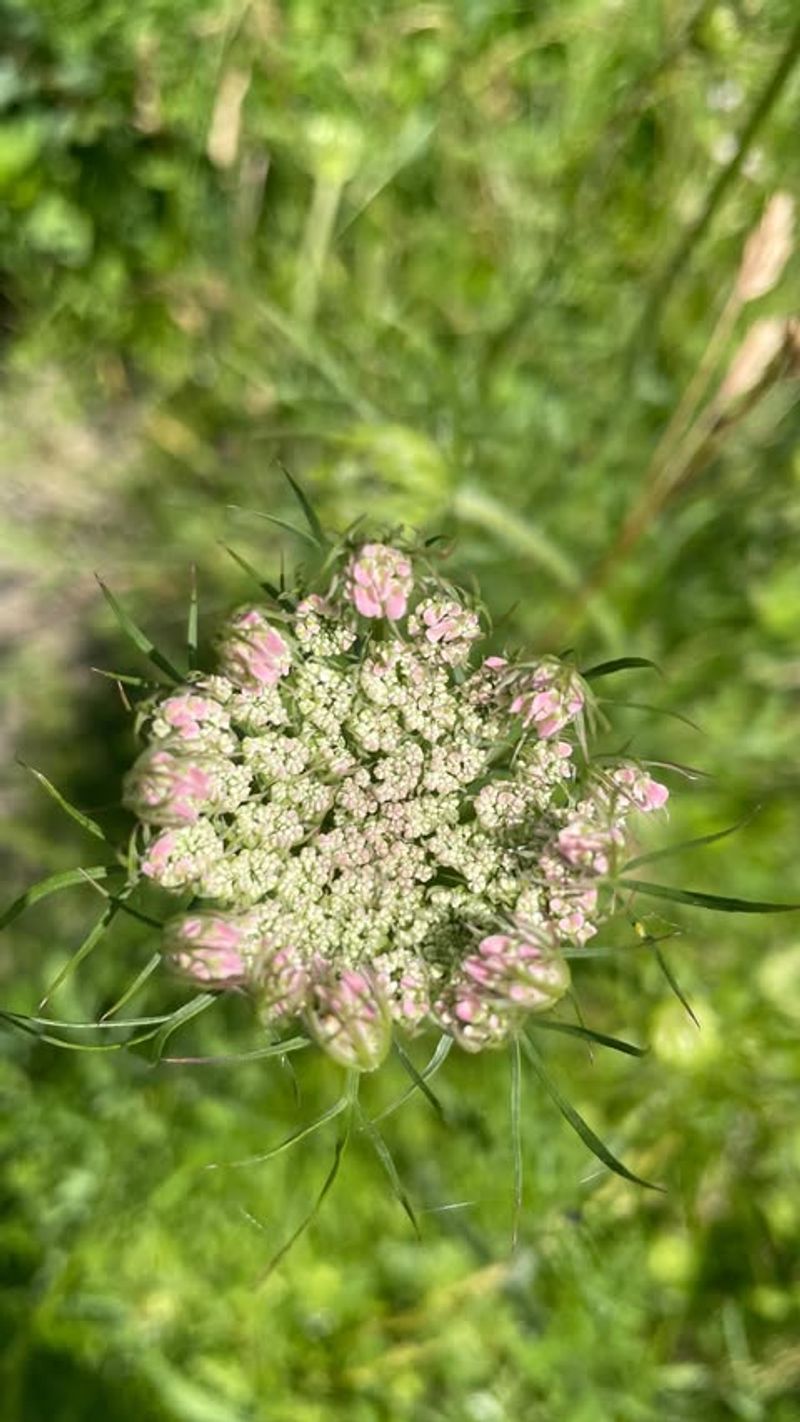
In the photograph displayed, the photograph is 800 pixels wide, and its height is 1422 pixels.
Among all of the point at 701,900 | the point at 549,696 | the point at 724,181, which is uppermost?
the point at 724,181

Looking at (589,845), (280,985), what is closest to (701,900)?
(589,845)

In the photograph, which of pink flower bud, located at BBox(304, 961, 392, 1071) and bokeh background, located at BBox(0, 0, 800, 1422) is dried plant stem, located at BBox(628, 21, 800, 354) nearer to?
bokeh background, located at BBox(0, 0, 800, 1422)

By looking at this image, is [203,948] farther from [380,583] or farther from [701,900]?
[701,900]

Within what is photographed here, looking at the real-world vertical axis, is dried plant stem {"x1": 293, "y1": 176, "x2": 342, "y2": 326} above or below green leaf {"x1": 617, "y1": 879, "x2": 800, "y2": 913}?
above

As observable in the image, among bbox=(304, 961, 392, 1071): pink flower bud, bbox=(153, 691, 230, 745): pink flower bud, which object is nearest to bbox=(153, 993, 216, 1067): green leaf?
bbox=(304, 961, 392, 1071): pink flower bud

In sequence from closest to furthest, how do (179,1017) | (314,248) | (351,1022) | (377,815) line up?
(351,1022) → (179,1017) → (377,815) → (314,248)

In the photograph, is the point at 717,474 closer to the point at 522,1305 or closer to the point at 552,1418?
the point at 522,1305

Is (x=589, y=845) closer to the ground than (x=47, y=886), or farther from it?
farther from it

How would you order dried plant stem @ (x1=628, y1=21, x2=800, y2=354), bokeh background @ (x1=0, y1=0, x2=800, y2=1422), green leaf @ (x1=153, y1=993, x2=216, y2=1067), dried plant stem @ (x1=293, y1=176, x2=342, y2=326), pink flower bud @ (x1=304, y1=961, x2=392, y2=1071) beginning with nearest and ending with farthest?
pink flower bud @ (x1=304, y1=961, x2=392, y2=1071)
green leaf @ (x1=153, y1=993, x2=216, y2=1067)
dried plant stem @ (x1=628, y1=21, x2=800, y2=354)
bokeh background @ (x1=0, y1=0, x2=800, y2=1422)
dried plant stem @ (x1=293, y1=176, x2=342, y2=326)

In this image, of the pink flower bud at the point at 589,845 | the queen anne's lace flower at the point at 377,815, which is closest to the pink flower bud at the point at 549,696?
the queen anne's lace flower at the point at 377,815
